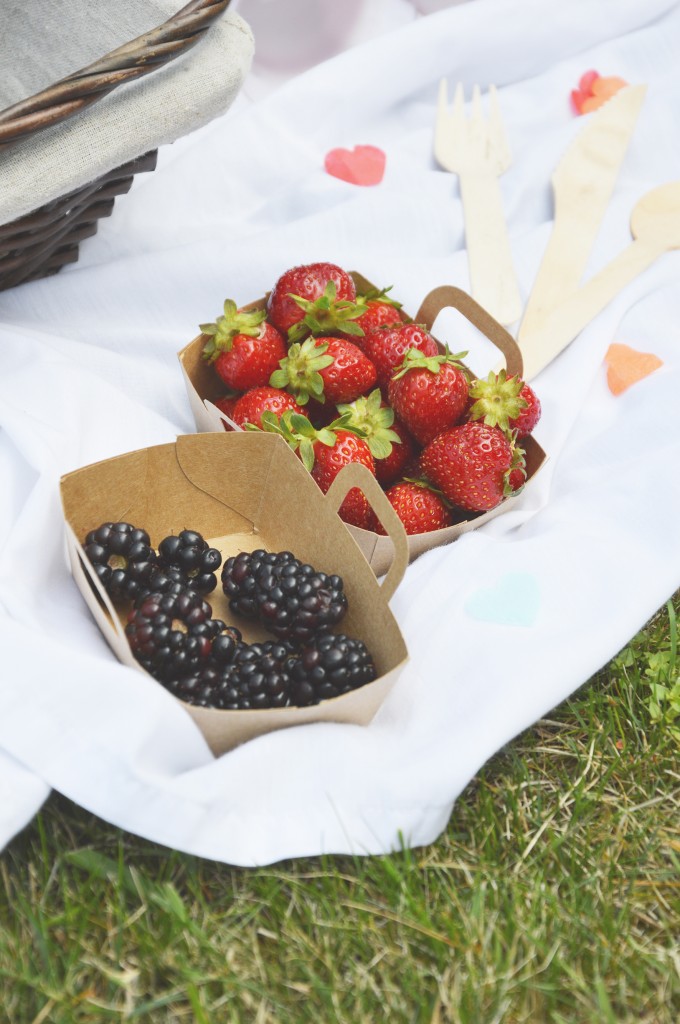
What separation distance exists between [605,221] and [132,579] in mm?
962

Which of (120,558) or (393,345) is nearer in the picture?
(120,558)

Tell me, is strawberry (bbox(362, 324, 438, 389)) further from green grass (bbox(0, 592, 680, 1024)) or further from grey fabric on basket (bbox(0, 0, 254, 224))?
green grass (bbox(0, 592, 680, 1024))

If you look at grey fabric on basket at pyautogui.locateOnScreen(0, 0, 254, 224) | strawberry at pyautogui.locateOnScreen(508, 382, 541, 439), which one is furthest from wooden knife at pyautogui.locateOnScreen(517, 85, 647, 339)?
grey fabric on basket at pyautogui.locateOnScreen(0, 0, 254, 224)

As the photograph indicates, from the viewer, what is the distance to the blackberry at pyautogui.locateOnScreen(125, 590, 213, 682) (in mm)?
814

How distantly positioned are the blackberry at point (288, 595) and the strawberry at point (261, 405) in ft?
0.59

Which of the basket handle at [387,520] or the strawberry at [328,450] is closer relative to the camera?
the basket handle at [387,520]

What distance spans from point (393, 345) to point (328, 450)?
17cm

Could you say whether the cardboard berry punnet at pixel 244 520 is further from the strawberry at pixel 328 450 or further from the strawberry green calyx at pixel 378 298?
the strawberry green calyx at pixel 378 298

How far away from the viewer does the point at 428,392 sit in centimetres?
100

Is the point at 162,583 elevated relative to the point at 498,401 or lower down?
elevated

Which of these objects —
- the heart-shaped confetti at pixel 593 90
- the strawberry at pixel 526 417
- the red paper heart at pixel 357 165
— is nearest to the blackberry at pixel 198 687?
the strawberry at pixel 526 417

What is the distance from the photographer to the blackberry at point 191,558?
0.92 meters

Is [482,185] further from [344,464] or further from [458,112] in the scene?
[344,464]

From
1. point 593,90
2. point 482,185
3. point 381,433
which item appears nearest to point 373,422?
point 381,433
